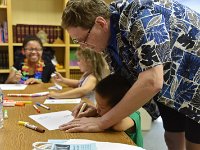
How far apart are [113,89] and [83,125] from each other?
0.22 m

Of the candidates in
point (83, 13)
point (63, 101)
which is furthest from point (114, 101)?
point (63, 101)

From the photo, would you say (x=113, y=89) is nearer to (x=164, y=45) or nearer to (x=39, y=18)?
(x=164, y=45)

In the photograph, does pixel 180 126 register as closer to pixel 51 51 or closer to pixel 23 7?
pixel 51 51

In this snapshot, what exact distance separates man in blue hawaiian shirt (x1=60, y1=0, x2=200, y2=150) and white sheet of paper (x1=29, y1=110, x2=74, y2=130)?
7 cm

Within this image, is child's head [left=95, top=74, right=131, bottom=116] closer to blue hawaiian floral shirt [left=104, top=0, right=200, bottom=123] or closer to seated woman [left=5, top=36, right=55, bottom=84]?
blue hawaiian floral shirt [left=104, top=0, right=200, bottom=123]

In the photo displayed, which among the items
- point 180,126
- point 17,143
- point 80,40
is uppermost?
point 80,40

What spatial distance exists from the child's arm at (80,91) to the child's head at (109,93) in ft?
1.85

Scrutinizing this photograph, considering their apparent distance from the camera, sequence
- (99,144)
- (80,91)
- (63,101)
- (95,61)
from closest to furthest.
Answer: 1. (99,144)
2. (63,101)
3. (80,91)
4. (95,61)

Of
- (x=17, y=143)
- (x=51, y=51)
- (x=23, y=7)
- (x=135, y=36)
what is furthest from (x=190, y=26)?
(x=23, y=7)

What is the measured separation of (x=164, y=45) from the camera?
1.00 m

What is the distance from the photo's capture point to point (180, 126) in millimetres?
1451

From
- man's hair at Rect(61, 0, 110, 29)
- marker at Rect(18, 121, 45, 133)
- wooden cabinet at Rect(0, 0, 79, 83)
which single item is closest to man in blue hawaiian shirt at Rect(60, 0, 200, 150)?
man's hair at Rect(61, 0, 110, 29)

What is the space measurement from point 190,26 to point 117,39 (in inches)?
12.3

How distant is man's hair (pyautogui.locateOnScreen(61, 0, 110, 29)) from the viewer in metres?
1.08
